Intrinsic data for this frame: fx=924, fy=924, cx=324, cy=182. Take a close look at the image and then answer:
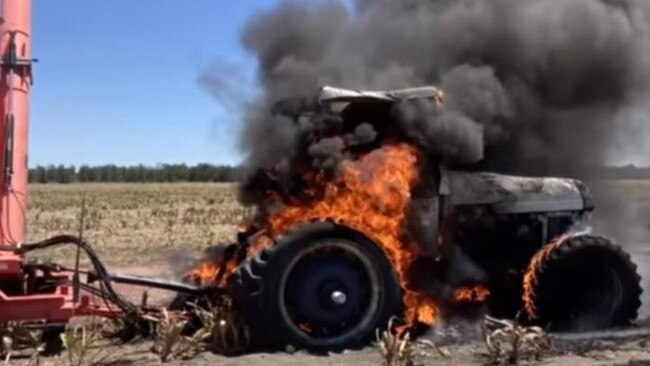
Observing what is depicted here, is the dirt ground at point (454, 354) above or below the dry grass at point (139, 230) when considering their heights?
above

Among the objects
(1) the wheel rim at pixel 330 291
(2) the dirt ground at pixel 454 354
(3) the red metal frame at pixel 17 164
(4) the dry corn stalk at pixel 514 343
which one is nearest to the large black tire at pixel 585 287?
(2) the dirt ground at pixel 454 354

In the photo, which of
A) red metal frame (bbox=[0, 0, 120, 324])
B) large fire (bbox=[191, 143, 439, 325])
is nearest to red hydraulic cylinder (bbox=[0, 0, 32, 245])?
red metal frame (bbox=[0, 0, 120, 324])

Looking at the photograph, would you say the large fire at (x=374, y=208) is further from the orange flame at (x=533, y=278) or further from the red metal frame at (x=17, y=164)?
the red metal frame at (x=17, y=164)

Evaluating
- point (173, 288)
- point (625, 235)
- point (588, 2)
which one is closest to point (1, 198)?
point (173, 288)

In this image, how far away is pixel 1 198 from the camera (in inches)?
346

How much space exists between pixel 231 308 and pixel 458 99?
12.9 ft

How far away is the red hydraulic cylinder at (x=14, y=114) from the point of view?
28.9 feet

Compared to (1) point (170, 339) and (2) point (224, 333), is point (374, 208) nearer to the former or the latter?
(2) point (224, 333)

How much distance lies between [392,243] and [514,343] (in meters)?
1.73

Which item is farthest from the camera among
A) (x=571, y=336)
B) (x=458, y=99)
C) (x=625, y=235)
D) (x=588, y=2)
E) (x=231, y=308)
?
(x=625, y=235)

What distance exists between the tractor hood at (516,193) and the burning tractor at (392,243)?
0.01 metres

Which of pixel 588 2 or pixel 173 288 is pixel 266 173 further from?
pixel 588 2

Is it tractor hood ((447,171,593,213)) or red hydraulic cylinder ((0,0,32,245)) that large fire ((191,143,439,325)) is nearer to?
tractor hood ((447,171,593,213))

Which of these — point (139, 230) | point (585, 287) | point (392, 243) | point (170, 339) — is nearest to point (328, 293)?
point (392, 243)
